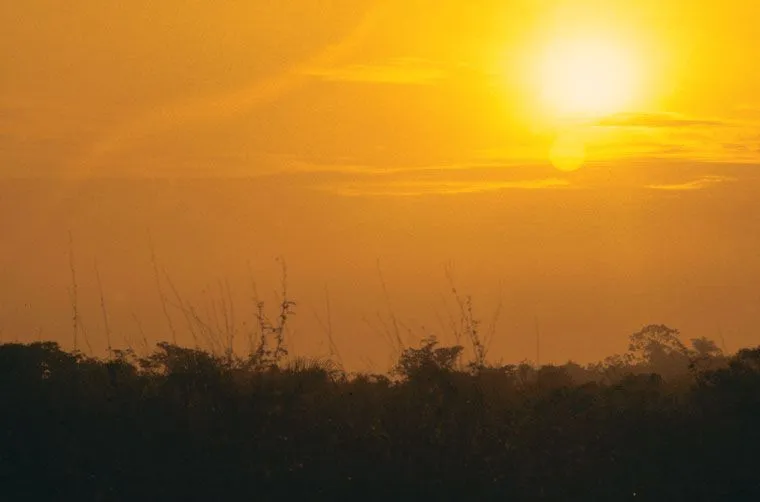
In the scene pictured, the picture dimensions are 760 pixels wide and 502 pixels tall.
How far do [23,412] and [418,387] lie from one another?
4722mm

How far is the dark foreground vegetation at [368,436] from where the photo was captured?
1404cm

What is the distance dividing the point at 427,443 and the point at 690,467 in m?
2.96

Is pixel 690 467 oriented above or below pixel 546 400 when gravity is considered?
below

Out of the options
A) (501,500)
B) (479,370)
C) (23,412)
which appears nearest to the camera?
(501,500)

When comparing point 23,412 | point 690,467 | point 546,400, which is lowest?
point 690,467

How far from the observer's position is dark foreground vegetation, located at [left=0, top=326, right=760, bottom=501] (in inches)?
553

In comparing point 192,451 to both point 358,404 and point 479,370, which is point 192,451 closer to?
point 358,404

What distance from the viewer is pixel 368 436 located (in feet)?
47.8

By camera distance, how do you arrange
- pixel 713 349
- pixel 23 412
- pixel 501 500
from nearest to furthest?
1. pixel 501 500
2. pixel 23 412
3. pixel 713 349

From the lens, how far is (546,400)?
15125 millimetres

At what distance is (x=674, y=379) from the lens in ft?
54.5

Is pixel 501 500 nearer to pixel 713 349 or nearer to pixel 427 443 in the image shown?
pixel 427 443

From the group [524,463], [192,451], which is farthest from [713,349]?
[192,451]

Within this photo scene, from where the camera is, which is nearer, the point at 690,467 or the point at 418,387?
the point at 690,467
